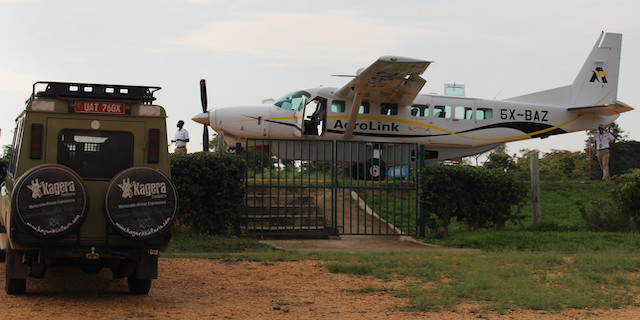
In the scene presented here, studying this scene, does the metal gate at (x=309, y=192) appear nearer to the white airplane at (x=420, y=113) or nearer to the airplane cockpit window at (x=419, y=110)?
the white airplane at (x=420, y=113)

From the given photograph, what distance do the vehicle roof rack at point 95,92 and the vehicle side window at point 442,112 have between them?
60.8 feet

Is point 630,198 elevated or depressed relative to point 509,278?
elevated

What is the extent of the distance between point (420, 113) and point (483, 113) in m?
2.53

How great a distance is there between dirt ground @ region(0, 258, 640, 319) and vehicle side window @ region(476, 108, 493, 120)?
646 inches

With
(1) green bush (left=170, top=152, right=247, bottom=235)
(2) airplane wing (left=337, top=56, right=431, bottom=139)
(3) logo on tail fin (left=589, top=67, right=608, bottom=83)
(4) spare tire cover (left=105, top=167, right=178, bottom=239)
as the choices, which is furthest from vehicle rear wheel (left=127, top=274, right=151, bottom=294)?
(3) logo on tail fin (left=589, top=67, right=608, bottom=83)

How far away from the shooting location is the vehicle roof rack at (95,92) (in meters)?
9.86

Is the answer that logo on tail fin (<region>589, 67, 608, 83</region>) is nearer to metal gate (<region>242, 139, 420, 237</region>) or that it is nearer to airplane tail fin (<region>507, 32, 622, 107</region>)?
airplane tail fin (<region>507, 32, 622, 107</region>)

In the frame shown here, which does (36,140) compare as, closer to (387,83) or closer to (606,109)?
(387,83)

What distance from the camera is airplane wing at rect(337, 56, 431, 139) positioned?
22688 millimetres

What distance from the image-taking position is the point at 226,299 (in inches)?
404

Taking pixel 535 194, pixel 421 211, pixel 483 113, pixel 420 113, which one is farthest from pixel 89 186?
pixel 483 113

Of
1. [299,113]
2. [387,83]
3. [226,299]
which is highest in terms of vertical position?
[387,83]

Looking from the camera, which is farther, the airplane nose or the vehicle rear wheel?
the airplane nose

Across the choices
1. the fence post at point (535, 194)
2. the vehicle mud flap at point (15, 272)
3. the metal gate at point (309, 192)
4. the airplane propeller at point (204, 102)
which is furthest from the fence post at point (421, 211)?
the vehicle mud flap at point (15, 272)
